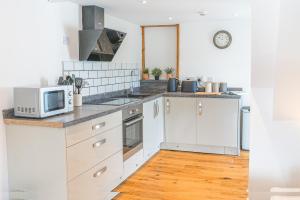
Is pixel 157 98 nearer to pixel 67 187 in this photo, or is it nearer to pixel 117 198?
pixel 117 198

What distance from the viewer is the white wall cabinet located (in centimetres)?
411

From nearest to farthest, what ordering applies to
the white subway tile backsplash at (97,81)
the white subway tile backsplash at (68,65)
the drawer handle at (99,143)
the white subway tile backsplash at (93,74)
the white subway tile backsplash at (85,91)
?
the drawer handle at (99,143) < the white subway tile backsplash at (68,65) < the white subway tile backsplash at (85,91) < the white subway tile backsplash at (93,74) < the white subway tile backsplash at (97,81)

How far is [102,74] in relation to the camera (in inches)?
164

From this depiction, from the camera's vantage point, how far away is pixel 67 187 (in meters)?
2.41

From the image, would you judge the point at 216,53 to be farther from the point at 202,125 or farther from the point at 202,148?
the point at 202,148

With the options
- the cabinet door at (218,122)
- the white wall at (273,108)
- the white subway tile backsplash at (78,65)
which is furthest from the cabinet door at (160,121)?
the white wall at (273,108)

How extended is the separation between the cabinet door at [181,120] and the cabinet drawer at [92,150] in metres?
1.60

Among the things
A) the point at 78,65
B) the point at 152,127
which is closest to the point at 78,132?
the point at 78,65

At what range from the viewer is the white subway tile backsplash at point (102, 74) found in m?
3.61

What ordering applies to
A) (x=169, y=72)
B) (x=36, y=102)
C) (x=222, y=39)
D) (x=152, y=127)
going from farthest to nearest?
(x=169, y=72), (x=222, y=39), (x=152, y=127), (x=36, y=102)

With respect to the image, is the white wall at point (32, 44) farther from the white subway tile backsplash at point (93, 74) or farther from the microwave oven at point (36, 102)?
the white subway tile backsplash at point (93, 74)

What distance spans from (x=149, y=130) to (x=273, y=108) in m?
2.11

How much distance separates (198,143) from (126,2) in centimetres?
233

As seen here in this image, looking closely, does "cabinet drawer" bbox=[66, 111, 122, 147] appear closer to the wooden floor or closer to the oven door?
the oven door
